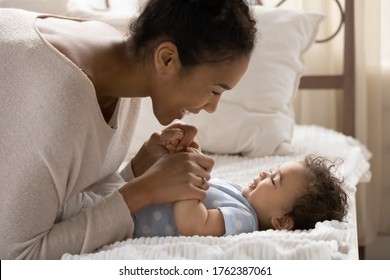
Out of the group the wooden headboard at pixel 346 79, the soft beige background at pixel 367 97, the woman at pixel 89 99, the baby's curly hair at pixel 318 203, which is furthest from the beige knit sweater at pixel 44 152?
the wooden headboard at pixel 346 79

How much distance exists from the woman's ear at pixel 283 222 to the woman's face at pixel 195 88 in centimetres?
28

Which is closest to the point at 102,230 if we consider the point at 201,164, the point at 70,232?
the point at 70,232

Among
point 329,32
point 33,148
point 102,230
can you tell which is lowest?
point 329,32

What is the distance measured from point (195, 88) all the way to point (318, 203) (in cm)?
36

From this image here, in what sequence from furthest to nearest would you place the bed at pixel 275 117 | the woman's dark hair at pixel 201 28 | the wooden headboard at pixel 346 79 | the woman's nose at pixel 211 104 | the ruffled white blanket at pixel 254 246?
the wooden headboard at pixel 346 79
the bed at pixel 275 117
the woman's nose at pixel 211 104
the woman's dark hair at pixel 201 28
the ruffled white blanket at pixel 254 246

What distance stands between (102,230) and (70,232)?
6cm

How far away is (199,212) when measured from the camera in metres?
1.49

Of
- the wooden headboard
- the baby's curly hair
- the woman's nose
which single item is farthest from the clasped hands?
the wooden headboard

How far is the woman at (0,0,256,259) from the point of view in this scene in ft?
4.51

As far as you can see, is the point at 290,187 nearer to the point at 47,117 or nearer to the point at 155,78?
the point at 155,78

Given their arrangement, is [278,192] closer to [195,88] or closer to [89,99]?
[195,88]

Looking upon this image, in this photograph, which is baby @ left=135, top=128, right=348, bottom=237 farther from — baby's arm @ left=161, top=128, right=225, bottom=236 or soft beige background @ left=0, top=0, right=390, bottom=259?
soft beige background @ left=0, top=0, right=390, bottom=259

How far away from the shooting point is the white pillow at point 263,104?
2367 mm

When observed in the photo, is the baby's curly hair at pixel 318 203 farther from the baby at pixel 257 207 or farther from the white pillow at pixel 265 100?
the white pillow at pixel 265 100
